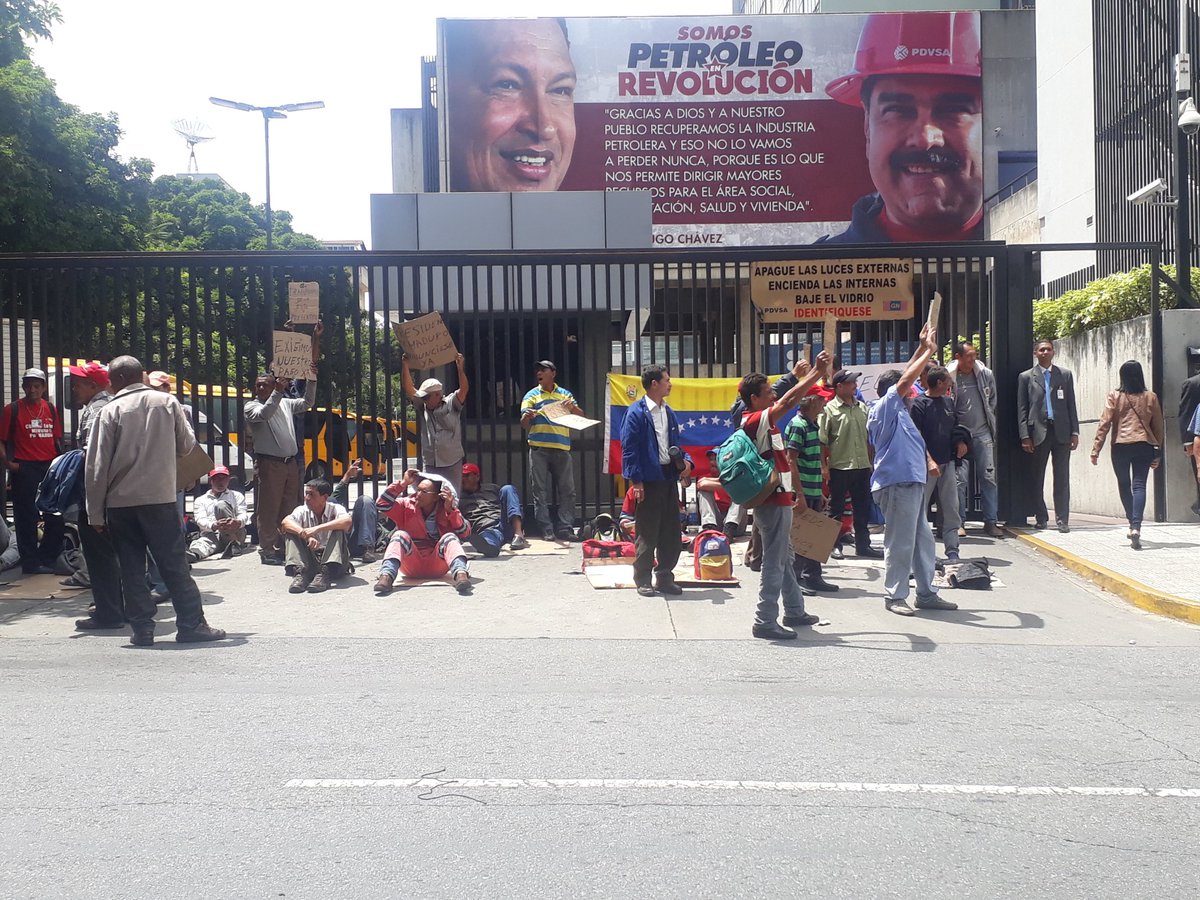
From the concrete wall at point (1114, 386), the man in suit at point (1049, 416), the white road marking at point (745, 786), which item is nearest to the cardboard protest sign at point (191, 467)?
the white road marking at point (745, 786)

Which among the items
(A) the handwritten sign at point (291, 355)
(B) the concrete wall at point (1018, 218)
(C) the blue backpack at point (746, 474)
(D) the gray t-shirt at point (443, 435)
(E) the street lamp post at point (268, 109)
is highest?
(E) the street lamp post at point (268, 109)

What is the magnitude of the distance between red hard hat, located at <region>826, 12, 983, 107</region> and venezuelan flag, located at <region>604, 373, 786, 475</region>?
81.8ft

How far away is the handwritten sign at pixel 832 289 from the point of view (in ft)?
42.7

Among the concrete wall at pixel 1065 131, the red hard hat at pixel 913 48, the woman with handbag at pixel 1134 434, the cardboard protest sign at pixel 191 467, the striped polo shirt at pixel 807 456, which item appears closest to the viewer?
the cardboard protest sign at pixel 191 467

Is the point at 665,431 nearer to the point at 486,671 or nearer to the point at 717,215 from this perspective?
the point at 486,671

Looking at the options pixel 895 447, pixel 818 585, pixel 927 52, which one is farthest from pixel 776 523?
pixel 927 52

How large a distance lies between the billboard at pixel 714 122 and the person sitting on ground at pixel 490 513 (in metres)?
23.7

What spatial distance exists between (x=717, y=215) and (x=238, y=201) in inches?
1016

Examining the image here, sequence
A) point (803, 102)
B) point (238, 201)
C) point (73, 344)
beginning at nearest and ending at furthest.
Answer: point (73, 344)
point (803, 102)
point (238, 201)

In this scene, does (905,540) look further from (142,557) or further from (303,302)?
(303,302)

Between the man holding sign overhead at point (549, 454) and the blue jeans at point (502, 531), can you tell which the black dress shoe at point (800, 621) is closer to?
the blue jeans at point (502, 531)

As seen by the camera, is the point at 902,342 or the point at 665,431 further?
the point at 902,342

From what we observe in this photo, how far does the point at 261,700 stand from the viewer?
21.2ft

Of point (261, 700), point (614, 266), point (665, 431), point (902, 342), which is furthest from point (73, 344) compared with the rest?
point (902, 342)
